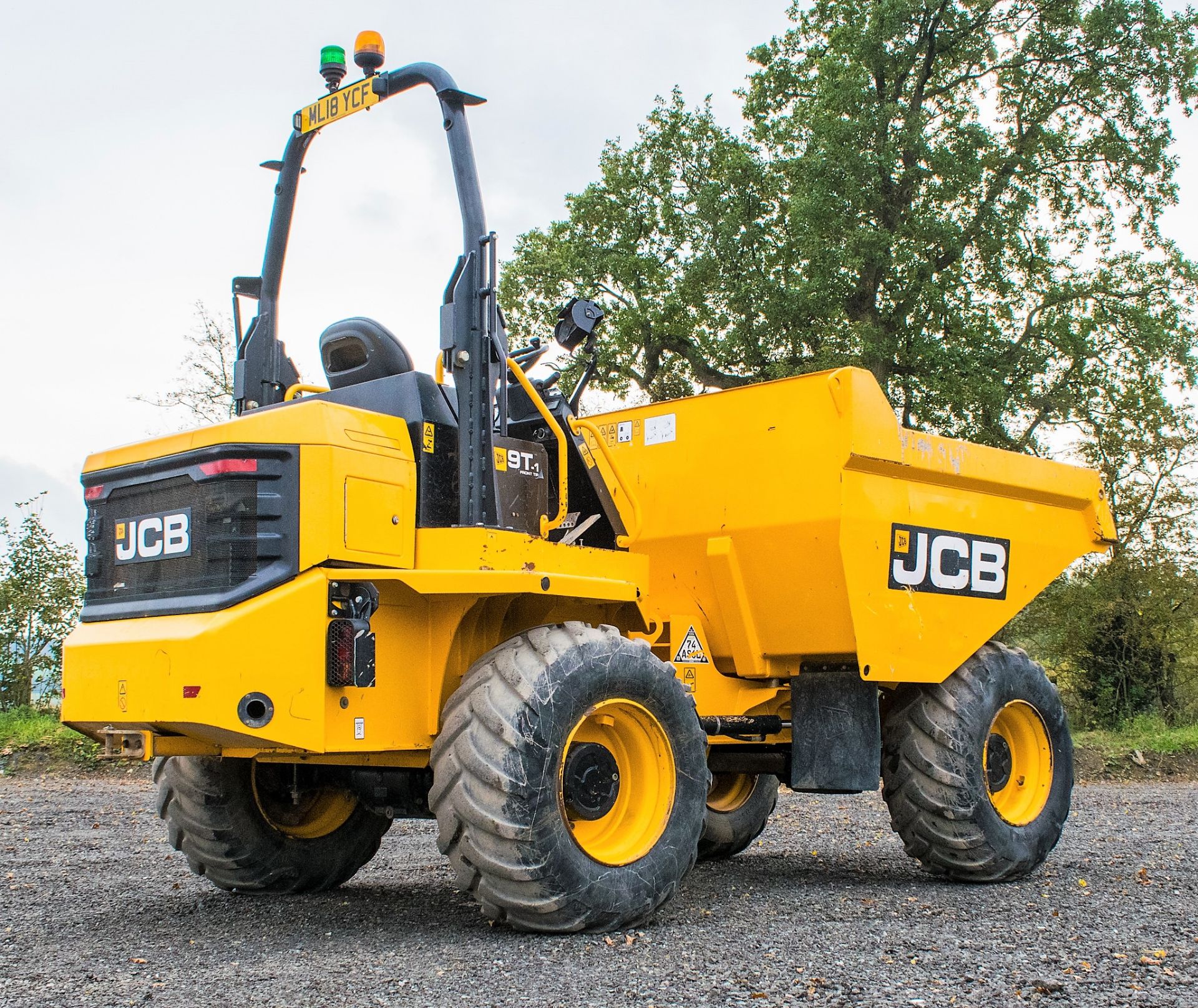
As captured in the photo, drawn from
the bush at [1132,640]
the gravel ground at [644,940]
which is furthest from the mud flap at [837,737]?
the bush at [1132,640]

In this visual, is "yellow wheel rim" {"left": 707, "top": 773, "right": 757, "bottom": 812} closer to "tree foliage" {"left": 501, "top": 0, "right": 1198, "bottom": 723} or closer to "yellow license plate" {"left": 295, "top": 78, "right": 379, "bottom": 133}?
"yellow license plate" {"left": 295, "top": 78, "right": 379, "bottom": 133}

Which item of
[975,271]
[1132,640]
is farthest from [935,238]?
[1132,640]

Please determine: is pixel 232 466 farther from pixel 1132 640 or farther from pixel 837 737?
pixel 1132 640

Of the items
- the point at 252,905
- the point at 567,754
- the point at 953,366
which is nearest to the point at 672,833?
the point at 567,754

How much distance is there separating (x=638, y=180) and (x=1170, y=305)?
9.56m

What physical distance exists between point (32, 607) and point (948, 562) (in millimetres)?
11150

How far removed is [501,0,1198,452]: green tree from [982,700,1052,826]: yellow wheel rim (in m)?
12.4

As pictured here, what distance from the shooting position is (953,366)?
19641mm

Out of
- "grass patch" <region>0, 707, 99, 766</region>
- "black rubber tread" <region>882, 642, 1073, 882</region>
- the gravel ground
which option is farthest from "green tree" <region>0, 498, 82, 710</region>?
"black rubber tread" <region>882, 642, 1073, 882</region>

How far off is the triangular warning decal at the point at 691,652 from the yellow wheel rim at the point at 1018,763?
5.63 feet

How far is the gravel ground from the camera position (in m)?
4.07

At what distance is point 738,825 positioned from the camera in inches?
312

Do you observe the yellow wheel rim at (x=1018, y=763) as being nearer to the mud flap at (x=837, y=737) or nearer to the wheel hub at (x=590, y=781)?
the mud flap at (x=837, y=737)

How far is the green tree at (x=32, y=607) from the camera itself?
14344mm
